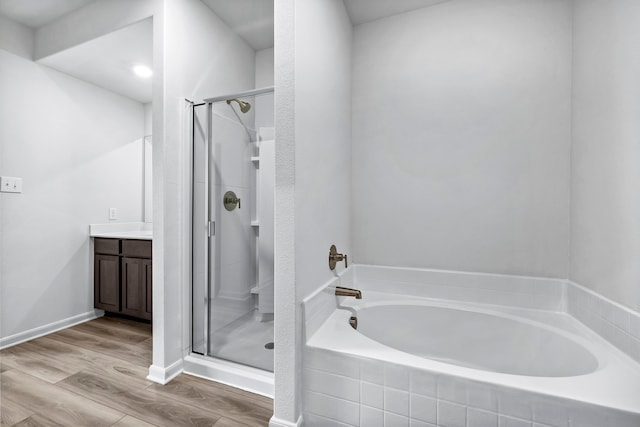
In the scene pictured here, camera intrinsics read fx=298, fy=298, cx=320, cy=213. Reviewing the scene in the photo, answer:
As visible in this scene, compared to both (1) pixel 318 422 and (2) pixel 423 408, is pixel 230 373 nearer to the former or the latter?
(1) pixel 318 422

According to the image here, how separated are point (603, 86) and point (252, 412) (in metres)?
2.27

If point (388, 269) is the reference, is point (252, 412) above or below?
below

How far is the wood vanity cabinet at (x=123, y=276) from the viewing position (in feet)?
8.48

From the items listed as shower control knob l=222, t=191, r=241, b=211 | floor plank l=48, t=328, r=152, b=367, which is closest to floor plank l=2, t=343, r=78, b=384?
floor plank l=48, t=328, r=152, b=367

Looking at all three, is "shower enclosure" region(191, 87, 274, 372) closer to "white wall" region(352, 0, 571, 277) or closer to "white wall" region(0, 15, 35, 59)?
"white wall" region(352, 0, 571, 277)

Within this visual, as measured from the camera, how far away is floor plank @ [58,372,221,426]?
1.44 meters

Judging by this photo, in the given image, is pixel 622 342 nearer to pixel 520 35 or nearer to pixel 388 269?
pixel 388 269

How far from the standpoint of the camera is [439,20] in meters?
1.89

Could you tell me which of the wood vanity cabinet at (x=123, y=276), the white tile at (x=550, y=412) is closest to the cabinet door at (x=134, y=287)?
the wood vanity cabinet at (x=123, y=276)

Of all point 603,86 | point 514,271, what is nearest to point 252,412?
point 514,271

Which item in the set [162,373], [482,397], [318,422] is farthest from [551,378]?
[162,373]

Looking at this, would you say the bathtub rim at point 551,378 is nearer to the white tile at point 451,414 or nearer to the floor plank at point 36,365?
the white tile at point 451,414

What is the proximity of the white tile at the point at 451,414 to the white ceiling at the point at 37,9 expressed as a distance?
3256mm

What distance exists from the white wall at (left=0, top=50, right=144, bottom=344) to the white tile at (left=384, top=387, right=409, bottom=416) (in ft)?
9.16
